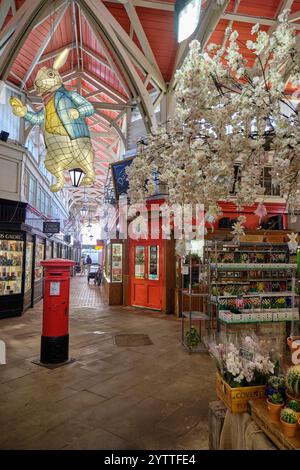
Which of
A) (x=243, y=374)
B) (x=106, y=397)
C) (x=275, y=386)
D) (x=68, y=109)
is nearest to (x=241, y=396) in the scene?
(x=243, y=374)

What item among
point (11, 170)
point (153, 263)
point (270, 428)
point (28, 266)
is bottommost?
point (270, 428)

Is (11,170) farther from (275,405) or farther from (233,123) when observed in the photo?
(275,405)

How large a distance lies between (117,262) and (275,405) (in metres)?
10.8

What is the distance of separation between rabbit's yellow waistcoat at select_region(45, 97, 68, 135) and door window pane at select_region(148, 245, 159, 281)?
6924 mm

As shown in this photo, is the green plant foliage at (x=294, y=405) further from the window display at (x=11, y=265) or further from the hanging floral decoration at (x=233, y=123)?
the window display at (x=11, y=265)

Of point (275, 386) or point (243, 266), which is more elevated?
point (243, 266)

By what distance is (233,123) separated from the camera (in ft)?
9.84

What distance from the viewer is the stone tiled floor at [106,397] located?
10.6ft

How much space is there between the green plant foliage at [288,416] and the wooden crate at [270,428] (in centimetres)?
9

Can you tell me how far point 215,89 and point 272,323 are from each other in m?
5.86

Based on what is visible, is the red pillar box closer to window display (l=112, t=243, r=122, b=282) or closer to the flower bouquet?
the flower bouquet

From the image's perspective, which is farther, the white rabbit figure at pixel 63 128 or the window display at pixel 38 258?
the window display at pixel 38 258

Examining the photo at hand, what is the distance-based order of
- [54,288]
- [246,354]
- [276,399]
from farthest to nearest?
[54,288] < [246,354] < [276,399]

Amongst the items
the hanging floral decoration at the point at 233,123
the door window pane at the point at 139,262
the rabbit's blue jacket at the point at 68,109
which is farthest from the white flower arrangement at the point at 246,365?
the door window pane at the point at 139,262
